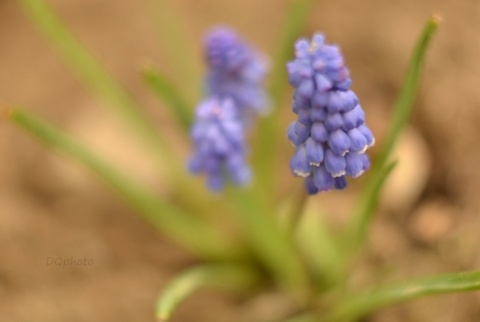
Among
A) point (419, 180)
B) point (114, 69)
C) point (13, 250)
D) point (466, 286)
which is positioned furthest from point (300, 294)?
point (114, 69)

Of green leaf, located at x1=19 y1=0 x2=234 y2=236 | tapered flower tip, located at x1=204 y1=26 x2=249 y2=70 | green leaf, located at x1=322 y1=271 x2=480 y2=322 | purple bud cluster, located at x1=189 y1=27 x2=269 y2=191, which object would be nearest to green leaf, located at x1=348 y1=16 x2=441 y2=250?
green leaf, located at x1=322 y1=271 x2=480 y2=322

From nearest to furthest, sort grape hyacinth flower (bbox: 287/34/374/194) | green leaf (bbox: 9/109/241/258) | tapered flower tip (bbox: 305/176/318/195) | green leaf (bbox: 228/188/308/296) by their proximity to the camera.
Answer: grape hyacinth flower (bbox: 287/34/374/194) < tapered flower tip (bbox: 305/176/318/195) < green leaf (bbox: 9/109/241/258) < green leaf (bbox: 228/188/308/296)

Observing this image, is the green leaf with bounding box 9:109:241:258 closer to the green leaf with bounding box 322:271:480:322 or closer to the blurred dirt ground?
the blurred dirt ground

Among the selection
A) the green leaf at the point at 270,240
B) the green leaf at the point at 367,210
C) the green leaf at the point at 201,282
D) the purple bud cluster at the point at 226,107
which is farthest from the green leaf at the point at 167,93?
the green leaf at the point at 367,210

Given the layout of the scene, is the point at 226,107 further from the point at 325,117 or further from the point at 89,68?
→ the point at 89,68

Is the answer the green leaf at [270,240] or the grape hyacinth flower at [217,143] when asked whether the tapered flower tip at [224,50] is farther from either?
→ the green leaf at [270,240]

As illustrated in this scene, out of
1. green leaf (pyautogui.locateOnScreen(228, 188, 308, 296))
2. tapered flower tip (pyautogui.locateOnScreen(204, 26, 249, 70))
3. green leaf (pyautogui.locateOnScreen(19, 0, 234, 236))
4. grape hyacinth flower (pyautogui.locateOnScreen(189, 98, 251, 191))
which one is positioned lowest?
green leaf (pyautogui.locateOnScreen(228, 188, 308, 296))

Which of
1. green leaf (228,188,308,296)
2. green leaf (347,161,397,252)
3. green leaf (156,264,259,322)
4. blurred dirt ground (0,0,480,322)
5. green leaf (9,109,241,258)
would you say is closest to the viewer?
green leaf (347,161,397,252)

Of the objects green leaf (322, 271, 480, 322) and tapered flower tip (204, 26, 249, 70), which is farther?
tapered flower tip (204, 26, 249, 70)
